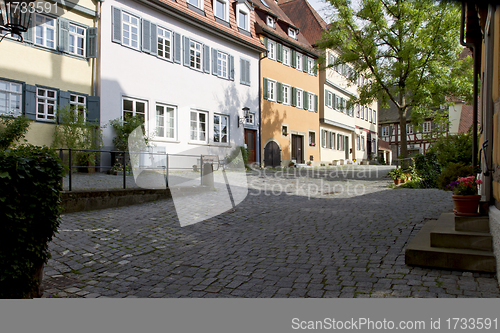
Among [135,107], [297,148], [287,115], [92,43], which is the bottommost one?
[297,148]

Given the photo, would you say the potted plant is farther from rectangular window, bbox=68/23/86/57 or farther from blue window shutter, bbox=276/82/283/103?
blue window shutter, bbox=276/82/283/103

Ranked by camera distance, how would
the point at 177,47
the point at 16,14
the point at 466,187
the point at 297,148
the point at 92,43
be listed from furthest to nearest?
the point at 297,148 < the point at 177,47 < the point at 92,43 < the point at 16,14 < the point at 466,187

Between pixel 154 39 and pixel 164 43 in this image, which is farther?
pixel 164 43

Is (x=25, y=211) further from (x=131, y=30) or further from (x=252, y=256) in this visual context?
(x=131, y=30)

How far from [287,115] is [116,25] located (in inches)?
547

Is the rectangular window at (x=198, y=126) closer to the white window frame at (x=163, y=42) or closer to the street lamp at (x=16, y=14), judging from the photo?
the white window frame at (x=163, y=42)

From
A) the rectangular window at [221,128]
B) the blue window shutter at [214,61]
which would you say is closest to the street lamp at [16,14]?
the blue window shutter at [214,61]

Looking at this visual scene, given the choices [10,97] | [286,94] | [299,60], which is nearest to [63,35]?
[10,97]

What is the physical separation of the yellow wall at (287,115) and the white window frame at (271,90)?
27 cm

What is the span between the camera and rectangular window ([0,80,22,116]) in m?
12.0

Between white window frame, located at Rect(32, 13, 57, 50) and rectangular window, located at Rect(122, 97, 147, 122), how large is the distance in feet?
10.8

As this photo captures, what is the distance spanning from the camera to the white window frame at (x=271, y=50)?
80.1 ft

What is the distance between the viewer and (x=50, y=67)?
13102 mm

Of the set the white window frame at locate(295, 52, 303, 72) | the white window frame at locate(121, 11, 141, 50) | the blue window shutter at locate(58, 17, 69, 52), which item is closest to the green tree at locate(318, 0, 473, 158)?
the white window frame at locate(295, 52, 303, 72)
